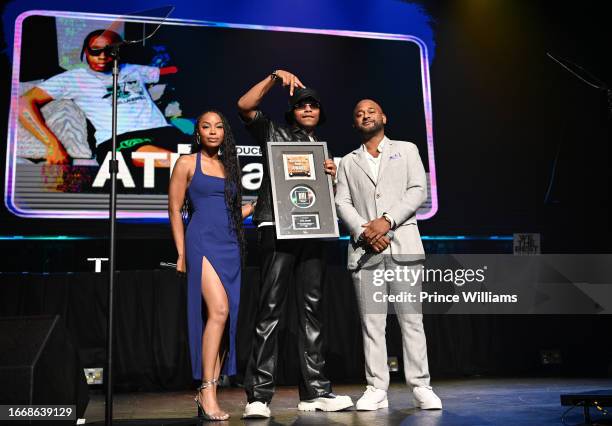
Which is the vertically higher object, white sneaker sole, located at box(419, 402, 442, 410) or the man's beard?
the man's beard

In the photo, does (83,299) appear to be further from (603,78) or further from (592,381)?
(603,78)

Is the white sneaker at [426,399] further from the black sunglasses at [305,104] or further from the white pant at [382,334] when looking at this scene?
the black sunglasses at [305,104]

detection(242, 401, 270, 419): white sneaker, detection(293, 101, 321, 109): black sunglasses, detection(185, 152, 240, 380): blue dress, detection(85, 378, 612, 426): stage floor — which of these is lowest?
detection(85, 378, 612, 426): stage floor

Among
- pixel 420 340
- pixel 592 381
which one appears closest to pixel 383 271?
pixel 420 340

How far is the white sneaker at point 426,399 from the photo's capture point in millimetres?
3580

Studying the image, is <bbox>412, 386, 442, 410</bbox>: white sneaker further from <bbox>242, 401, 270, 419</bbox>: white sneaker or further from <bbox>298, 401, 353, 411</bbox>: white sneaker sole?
<bbox>242, 401, 270, 419</bbox>: white sneaker

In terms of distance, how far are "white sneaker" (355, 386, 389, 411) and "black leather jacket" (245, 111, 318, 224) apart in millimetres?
995

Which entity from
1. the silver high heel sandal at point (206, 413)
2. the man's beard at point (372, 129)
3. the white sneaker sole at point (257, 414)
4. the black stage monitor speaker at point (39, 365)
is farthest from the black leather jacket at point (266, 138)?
the black stage monitor speaker at point (39, 365)

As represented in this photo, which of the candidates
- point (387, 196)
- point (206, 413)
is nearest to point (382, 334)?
point (387, 196)

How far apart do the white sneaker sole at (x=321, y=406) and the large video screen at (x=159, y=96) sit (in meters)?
2.47

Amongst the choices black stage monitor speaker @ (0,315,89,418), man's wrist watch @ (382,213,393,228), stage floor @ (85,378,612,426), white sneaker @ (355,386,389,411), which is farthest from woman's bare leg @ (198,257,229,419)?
man's wrist watch @ (382,213,393,228)

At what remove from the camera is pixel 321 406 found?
3625 millimetres

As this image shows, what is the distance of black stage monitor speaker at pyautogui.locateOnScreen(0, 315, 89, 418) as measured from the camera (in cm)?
272

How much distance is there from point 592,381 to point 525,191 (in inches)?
81.6
